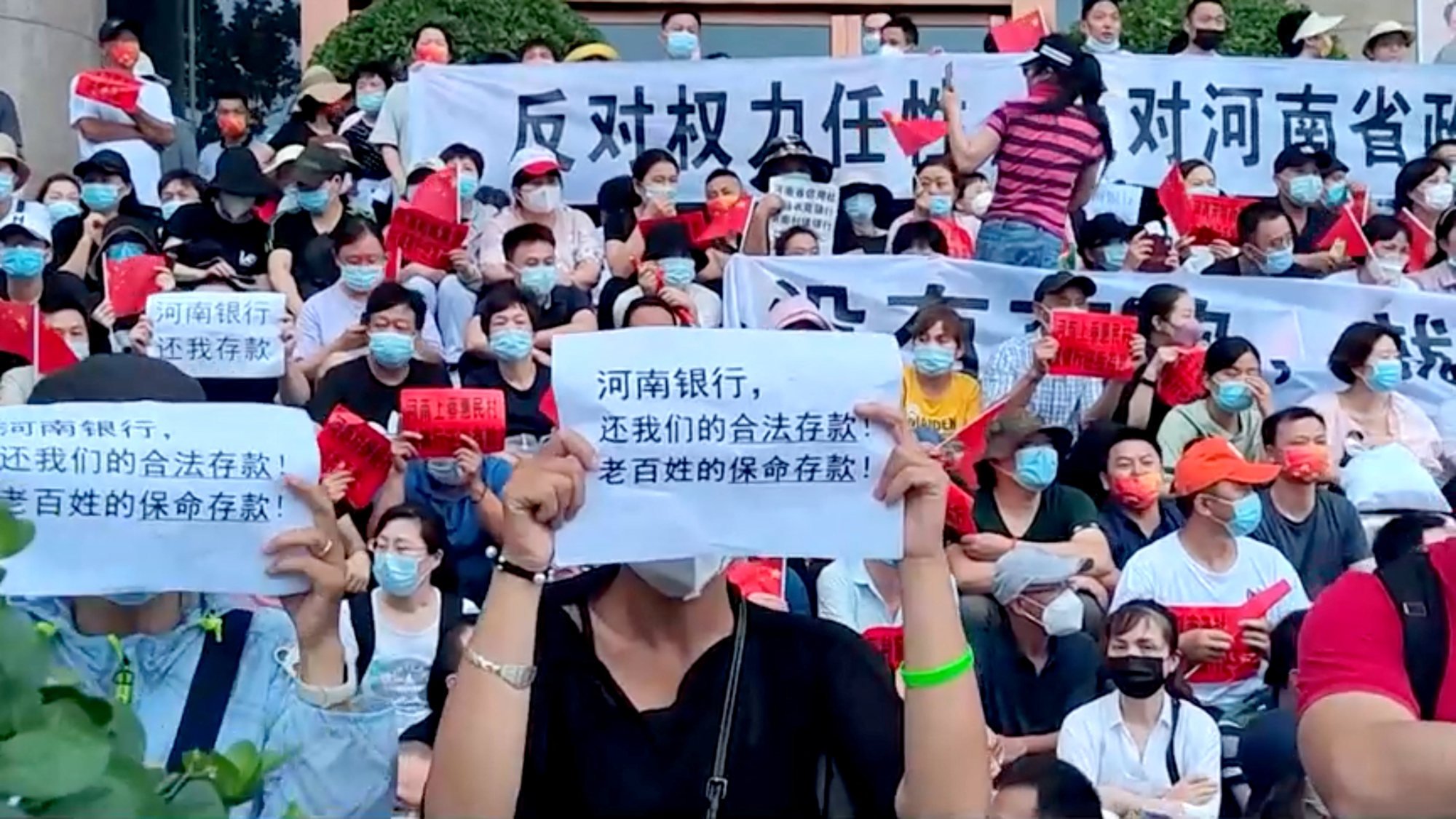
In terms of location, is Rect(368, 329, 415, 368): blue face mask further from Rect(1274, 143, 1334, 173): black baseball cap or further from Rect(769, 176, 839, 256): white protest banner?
Rect(1274, 143, 1334, 173): black baseball cap

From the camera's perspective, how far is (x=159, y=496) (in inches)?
127

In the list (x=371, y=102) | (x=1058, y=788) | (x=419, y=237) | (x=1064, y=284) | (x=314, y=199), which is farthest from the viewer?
(x=371, y=102)

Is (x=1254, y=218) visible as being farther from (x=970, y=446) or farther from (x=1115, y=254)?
(x=970, y=446)

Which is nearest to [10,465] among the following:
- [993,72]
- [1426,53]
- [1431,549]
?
[1431,549]

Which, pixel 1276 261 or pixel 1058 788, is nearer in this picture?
pixel 1058 788

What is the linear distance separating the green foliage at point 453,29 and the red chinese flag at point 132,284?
14.2ft

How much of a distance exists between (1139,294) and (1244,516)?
213 centimetres

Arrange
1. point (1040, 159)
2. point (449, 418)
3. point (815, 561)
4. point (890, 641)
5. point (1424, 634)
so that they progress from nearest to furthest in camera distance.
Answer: point (1424, 634) → point (890, 641) → point (815, 561) → point (449, 418) → point (1040, 159)

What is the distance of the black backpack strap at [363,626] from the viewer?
20.5 feet

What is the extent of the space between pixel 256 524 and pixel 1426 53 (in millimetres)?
13493

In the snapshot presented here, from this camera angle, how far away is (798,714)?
304 cm

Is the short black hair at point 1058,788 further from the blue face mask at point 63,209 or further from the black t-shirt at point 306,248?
the blue face mask at point 63,209

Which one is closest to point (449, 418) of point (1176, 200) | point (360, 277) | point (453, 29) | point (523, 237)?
point (360, 277)

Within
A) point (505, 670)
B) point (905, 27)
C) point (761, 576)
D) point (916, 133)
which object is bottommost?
point (761, 576)
